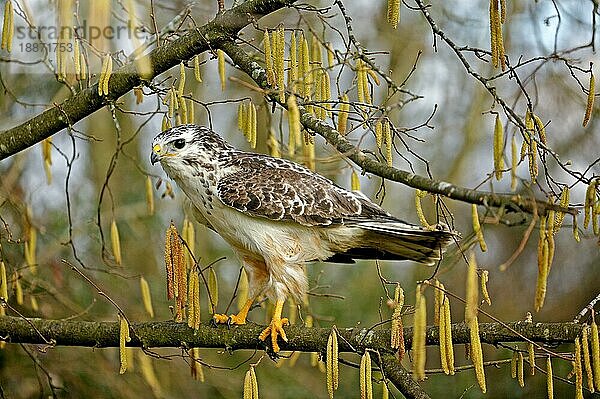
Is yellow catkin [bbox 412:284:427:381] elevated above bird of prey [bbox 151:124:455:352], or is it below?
below

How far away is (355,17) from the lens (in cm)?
581

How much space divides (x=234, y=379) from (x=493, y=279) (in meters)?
2.14

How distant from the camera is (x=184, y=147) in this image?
269 centimetres

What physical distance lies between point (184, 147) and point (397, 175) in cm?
111

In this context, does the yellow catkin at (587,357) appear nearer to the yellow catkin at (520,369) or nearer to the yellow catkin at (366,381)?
the yellow catkin at (520,369)

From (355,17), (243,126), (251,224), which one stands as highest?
(355,17)

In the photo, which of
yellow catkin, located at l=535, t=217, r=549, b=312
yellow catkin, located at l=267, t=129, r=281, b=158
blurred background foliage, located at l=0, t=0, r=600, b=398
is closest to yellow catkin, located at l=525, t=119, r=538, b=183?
yellow catkin, located at l=535, t=217, r=549, b=312

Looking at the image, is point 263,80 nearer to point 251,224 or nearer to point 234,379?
point 251,224

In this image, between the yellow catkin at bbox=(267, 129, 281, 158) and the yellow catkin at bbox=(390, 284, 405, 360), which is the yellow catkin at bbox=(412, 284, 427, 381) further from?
the yellow catkin at bbox=(267, 129, 281, 158)

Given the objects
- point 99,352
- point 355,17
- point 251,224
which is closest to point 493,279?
point 355,17

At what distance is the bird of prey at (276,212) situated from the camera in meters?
2.66

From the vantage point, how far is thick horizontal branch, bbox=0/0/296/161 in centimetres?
222

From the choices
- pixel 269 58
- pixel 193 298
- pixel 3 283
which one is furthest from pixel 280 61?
pixel 3 283

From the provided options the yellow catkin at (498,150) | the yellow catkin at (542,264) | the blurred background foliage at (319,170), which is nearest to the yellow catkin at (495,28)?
the yellow catkin at (498,150)
